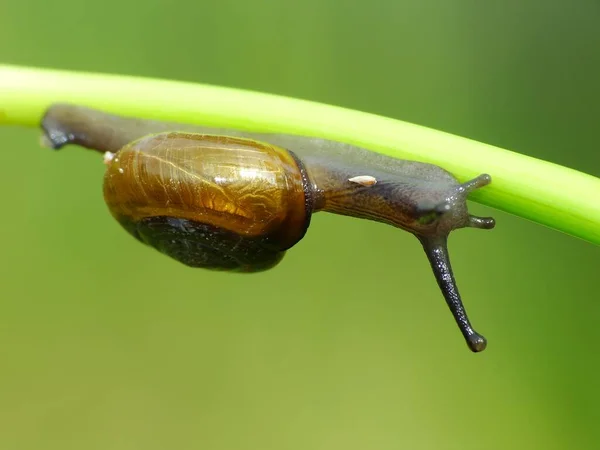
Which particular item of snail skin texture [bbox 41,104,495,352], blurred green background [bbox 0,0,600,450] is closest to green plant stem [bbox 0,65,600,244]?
snail skin texture [bbox 41,104,495,352]

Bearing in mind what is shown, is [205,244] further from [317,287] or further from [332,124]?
[317,287]

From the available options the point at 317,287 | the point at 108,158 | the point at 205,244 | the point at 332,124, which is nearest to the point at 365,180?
the point at 332,124

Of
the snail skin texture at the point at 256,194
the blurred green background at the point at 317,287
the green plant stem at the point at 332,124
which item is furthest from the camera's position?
the blurred green background at the point at 317,287

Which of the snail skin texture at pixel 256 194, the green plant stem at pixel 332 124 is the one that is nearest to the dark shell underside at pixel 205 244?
the snail skin texture at pixel 256 194

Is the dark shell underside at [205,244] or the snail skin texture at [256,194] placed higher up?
→ the snail skin texture at [256,194]

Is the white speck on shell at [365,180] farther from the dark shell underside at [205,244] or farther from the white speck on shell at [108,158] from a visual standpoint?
the white speck on shell at [108,158]

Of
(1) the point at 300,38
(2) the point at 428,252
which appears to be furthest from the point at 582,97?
(2) the point at 428,252

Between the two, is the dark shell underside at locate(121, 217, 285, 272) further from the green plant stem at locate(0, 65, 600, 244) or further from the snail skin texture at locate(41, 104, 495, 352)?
the green plant stem at locate(0, 65, 600, 244)
